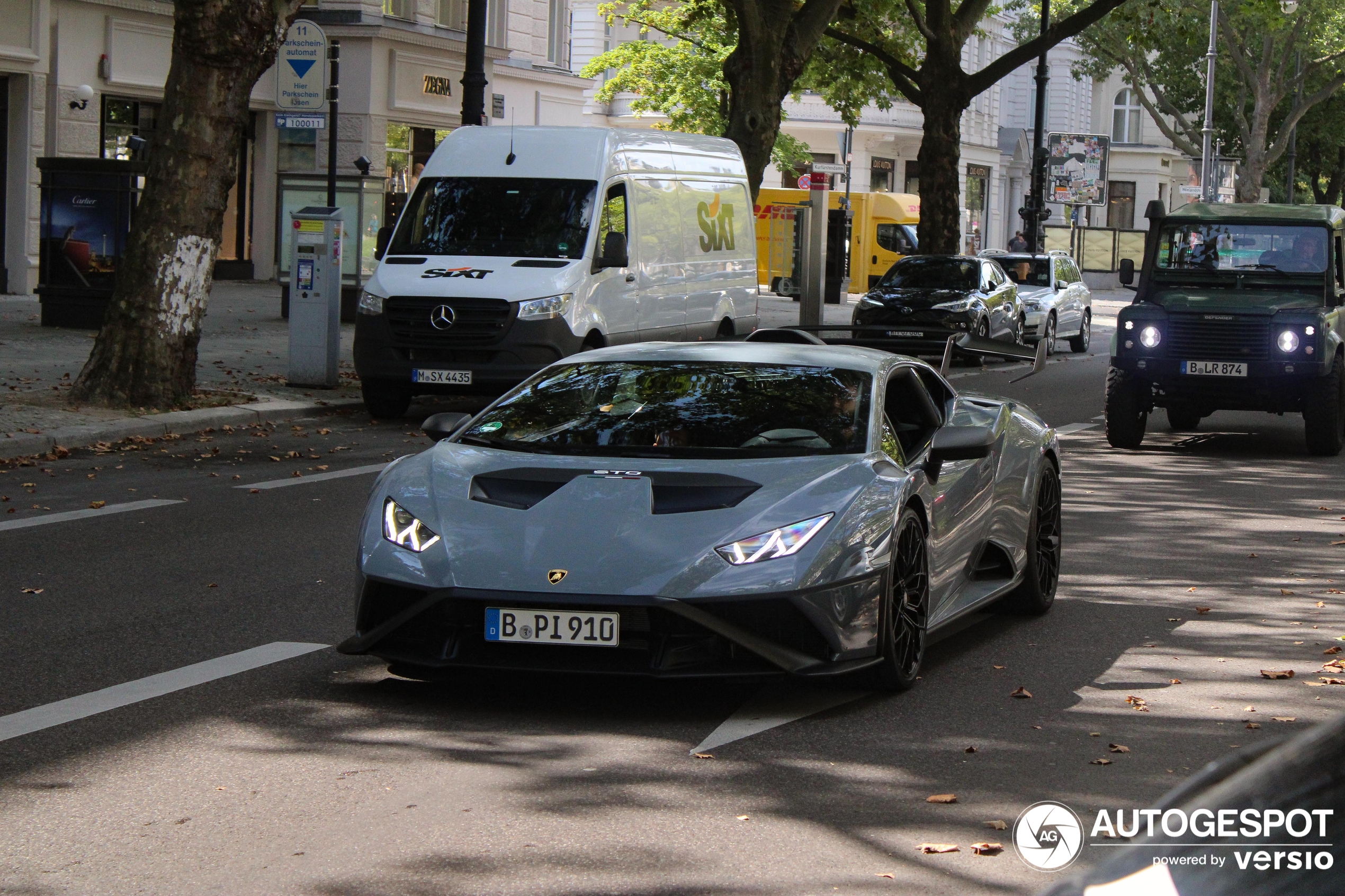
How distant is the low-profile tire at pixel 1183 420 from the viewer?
59.5ft

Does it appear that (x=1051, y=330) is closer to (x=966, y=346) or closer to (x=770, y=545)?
(x=966, y=346)

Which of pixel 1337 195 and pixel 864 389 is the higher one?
pixel 1337 195

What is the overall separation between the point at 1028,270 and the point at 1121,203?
6022cm

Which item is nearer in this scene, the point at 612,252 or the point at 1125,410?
the point at 1125,410

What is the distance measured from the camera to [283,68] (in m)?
19.3

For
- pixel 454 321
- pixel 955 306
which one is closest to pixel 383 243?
pixel 454 321

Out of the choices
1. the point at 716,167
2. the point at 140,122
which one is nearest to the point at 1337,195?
the point at 140,122

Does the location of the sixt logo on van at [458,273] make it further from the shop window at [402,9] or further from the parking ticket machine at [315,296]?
the shop window at [402,9]

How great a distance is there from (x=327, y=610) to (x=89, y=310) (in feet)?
50.9

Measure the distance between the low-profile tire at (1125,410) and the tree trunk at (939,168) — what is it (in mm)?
18710

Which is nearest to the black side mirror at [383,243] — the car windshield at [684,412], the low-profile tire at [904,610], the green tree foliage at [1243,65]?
the car windshield at [684,412]

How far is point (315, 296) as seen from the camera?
17922 mm

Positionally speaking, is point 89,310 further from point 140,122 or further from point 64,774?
point 64,774

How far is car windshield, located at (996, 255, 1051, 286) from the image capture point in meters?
32.7
